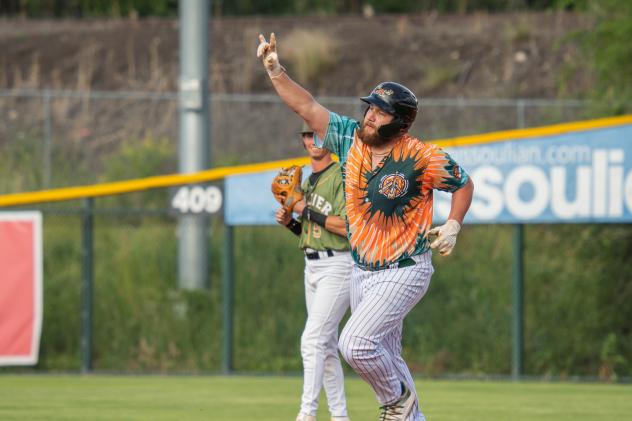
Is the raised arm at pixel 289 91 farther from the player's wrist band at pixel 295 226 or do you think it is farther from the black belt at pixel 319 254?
the player's wrist band at pixel 295 226

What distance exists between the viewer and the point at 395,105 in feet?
26.2

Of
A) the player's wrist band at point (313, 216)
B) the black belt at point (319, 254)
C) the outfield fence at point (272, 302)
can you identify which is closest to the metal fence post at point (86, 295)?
the outfield fence at point (272, 302)

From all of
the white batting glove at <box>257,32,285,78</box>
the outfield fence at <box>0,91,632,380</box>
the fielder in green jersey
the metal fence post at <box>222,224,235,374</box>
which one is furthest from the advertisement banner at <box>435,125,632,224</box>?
the white batting glove at <box>257,32,285,78</box>

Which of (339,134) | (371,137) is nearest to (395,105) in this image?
(371,137)

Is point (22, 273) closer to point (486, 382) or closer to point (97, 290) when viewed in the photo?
point (97, 290)

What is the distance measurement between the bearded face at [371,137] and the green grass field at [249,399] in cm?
327

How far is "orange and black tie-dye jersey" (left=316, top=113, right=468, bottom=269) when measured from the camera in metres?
7.96

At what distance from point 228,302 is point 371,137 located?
8541 millimetres

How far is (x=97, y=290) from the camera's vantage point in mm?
18062

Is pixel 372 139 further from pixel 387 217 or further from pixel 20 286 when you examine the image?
pixel 20 286

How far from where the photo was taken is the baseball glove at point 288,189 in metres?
10.3

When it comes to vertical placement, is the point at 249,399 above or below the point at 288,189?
below

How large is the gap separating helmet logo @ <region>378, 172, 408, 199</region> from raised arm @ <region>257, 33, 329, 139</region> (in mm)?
595

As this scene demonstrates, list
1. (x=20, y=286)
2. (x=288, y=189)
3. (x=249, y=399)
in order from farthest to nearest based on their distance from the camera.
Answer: (x=20, y=286) → (x=249, y=399) → (x=288, y=189)
